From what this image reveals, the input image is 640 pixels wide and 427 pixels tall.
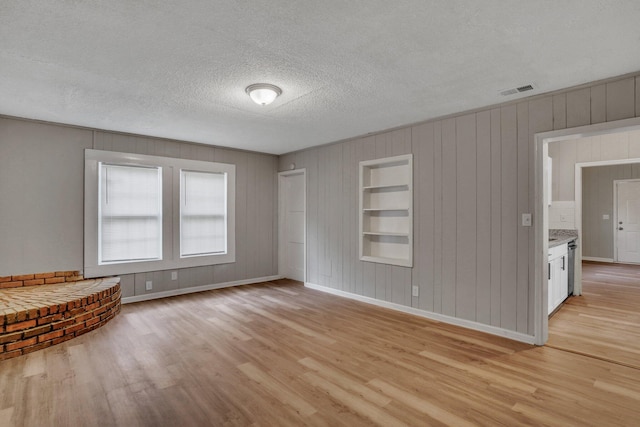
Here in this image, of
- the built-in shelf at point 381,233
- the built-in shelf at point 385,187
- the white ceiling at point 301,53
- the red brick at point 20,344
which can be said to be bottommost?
the red brick at point 20,344

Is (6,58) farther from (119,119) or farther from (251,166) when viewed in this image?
(251,166)

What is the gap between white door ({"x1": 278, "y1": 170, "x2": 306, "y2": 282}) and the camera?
20.7 ft

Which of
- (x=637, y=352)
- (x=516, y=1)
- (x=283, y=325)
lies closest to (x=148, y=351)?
(x=283, y=325)

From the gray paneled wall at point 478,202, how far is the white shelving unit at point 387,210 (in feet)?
0.37

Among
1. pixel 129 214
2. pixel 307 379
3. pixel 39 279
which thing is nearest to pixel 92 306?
pixel 39 279

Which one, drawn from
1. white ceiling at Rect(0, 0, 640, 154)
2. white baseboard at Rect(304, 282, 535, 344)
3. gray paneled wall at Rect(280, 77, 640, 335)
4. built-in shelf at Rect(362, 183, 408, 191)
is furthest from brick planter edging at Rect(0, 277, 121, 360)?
built-in shelf at Rect(362, 183, 408, 191)

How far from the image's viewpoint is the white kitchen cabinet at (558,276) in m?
3.97

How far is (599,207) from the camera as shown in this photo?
828cm

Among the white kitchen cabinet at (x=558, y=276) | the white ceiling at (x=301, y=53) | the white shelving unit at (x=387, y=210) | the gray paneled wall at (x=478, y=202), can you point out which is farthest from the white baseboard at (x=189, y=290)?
the white kitchen cabinet at (x=558, y=276)

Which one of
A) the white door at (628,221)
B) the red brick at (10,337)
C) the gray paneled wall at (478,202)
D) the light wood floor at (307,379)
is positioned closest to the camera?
the light wood floor at (307,379)

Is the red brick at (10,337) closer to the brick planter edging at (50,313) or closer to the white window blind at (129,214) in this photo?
the brick planter edging at (50,313)

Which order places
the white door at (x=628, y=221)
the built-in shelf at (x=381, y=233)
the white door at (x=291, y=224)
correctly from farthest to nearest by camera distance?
the white door at (x=628, y=221) → the white door at (x=291, y=224) → the built-in shelf at (x=381, y=233)

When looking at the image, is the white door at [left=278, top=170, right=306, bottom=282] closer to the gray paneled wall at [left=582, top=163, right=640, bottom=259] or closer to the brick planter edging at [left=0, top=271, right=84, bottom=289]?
the brick planter edging at [left=0, top=271, right=84, bottom=289]

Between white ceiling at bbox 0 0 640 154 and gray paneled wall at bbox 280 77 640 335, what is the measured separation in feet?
0.87
